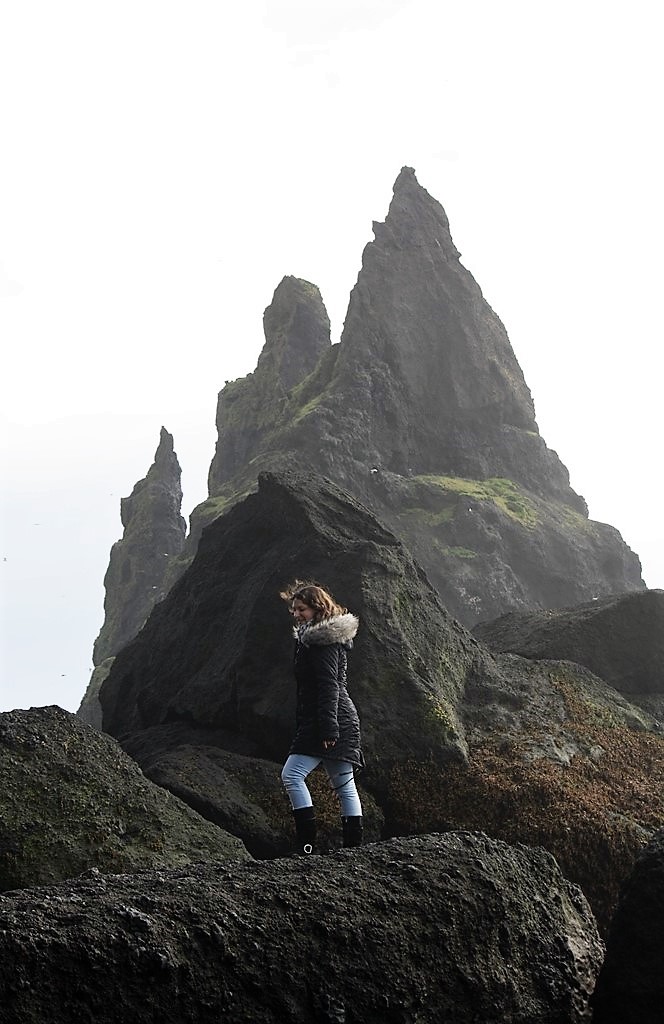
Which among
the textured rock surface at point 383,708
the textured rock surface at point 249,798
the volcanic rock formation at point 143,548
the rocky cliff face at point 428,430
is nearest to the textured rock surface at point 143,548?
the volcanic rock formation at point 143,548

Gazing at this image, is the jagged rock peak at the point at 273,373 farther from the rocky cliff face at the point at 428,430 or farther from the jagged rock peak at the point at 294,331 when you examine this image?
the rocky cliff face at the point at 428,430

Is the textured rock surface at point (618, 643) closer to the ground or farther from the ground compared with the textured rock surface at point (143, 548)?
closer to the ground

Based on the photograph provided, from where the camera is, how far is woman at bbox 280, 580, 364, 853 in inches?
482

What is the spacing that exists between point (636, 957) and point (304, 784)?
5.53m

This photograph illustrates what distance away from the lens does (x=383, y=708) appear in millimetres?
16859

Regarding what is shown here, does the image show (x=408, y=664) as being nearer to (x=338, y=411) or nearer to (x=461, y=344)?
(x=338, y=411)

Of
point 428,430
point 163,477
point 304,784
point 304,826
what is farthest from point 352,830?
point 163,477

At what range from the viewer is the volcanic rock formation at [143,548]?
456 feet

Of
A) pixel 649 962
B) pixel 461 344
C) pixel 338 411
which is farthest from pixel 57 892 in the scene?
pixel 461 344

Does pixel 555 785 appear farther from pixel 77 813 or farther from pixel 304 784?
pixel 77 813

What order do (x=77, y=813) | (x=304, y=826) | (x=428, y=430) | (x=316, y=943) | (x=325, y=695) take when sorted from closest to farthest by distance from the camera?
1. (x=316, y=943)
2. (x=77, y=813)
3. (x=304, y=826)
4. (x=325, y=695)
5. (x=428, y=430)

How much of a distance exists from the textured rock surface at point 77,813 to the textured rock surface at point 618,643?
14042 mm

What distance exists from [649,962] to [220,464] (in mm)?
131670

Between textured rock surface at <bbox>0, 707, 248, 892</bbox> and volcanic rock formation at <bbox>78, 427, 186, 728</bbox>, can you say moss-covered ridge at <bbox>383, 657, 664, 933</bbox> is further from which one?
volcanic rock formation at <bbox>78, 427, 186, 728</bbox>
